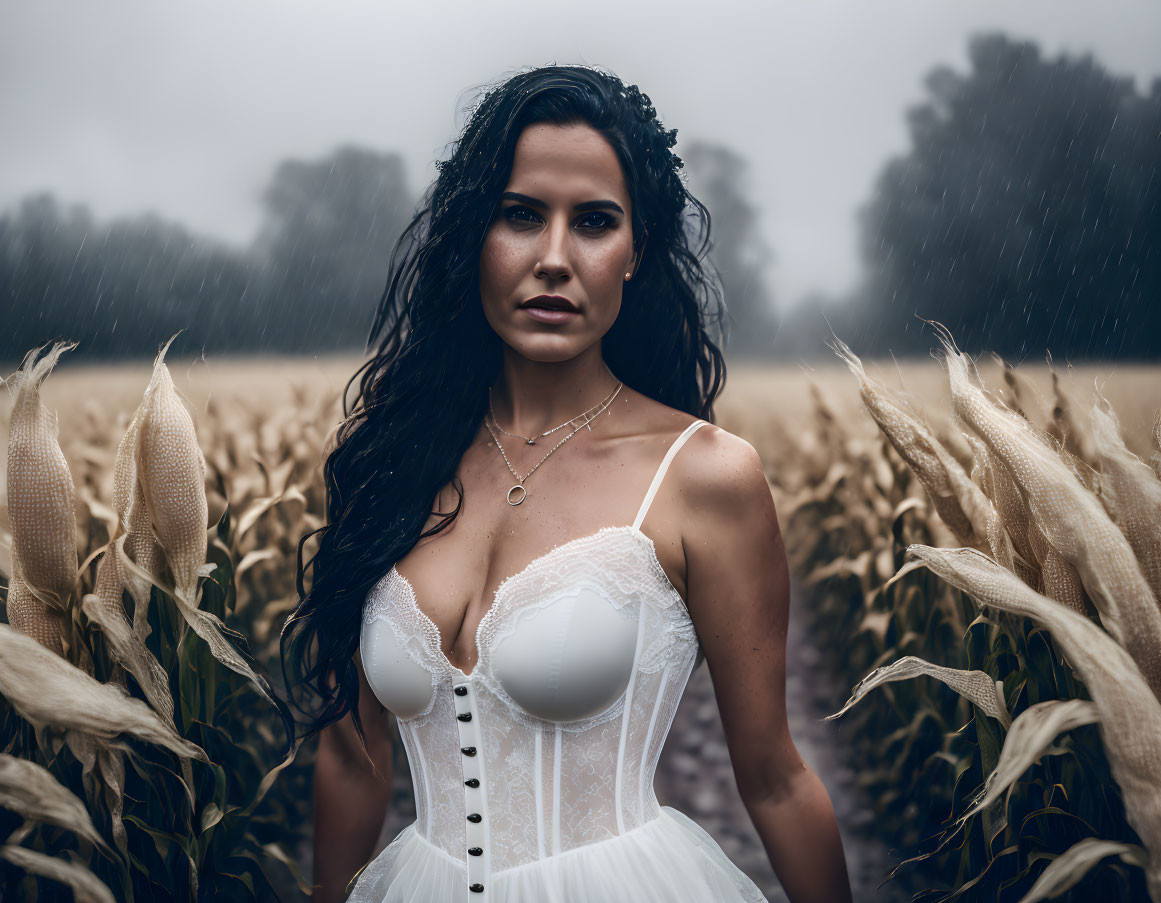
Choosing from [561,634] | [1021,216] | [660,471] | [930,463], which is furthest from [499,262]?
[1021,216]

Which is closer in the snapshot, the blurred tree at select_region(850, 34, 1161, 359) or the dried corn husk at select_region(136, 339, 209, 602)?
the dried corn husk at select_region(136, 339, 209, 602)

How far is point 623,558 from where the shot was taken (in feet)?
3.03

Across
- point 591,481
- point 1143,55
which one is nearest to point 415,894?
point 591,481

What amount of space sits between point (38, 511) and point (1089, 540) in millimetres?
1073

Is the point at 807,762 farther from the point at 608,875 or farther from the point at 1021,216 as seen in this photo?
the point at 1021,216

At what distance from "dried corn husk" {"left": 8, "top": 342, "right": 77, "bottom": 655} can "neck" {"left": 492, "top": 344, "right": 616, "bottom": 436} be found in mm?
507

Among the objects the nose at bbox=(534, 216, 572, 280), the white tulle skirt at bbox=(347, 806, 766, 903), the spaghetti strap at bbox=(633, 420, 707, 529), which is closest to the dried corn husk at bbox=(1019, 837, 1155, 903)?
the white tulle skirt at bbox=(347, 806, 766, 903)

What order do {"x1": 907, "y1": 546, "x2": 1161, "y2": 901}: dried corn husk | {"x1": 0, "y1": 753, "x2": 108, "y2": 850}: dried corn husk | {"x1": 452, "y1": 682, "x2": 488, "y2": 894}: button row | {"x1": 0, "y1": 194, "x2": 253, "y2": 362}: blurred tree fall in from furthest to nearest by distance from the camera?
1. {"x1": 0, "y1": 194, "x2": 253, "y2": 362}: blurred tree
2. {"x1": 452, "y1": 682, "x2": 488, "y2": 894}: button row
3. {"x1": 0, "y1": 753, "x2": 108, "y2": 850}: dried corn husk
4. {"x1": 907, "y1": 546, "x2": 1161, "y2": 901}: dried corn husk

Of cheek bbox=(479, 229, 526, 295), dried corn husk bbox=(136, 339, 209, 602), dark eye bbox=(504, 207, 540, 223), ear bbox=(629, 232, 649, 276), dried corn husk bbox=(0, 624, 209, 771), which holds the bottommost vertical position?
dried corn husk bbox=(0, 624, 209, 771)

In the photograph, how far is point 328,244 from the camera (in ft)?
4.46

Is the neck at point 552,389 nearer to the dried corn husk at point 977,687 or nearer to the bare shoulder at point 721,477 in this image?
the bare shoulder at point 721,477

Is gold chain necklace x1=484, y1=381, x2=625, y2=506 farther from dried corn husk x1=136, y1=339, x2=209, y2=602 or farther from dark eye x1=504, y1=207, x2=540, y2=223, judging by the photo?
dried corn husk x1=136, y1=339, x2=209, y2=602

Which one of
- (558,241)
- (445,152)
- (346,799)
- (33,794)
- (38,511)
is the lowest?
(346,799)

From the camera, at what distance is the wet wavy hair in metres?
0.98
